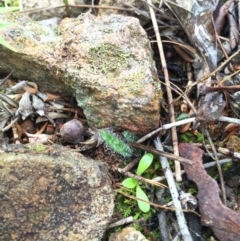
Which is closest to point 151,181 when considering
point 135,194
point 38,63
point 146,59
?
point 135,194

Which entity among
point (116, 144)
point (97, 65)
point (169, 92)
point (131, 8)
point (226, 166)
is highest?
point (131, 8)

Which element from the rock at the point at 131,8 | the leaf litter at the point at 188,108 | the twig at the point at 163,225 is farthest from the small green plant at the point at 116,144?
the rock at the point at 131,8

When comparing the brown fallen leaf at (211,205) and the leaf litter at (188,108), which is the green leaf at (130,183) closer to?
the leaf litter at (188,108)

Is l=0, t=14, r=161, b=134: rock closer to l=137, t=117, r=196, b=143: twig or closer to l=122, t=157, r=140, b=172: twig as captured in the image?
l=137, t=117, r=196, b=143: twig

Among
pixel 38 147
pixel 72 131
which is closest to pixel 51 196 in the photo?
pixel 38 147

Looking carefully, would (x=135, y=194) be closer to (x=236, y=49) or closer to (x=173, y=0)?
(x=236, y=49)

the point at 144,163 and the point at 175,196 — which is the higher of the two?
the point at 144,163

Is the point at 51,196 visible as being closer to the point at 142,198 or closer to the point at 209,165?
the point at 142,198

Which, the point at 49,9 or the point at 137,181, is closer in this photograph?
the point at 137,181
